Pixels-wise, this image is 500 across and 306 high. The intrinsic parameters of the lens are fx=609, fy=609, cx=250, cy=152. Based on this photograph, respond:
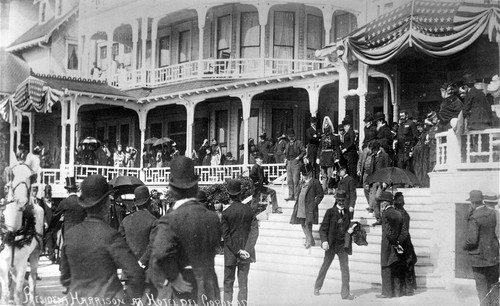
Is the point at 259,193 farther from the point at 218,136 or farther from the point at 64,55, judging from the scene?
the point at 64,55

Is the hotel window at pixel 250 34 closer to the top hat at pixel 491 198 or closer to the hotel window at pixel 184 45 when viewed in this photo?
the hotel window at pixel 184 45

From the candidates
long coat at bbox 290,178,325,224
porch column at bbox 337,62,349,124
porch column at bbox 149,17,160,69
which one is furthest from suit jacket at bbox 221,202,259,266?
porch column at bbox 149,17,160,69

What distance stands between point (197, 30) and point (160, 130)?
3.66 m

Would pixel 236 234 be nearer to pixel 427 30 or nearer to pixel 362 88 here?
pixel 427 30

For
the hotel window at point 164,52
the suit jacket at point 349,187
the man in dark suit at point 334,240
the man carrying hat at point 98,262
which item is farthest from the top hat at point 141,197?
the hotel window at point 164,52

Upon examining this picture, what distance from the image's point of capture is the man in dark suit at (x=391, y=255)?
764 cm

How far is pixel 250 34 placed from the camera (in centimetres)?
1880

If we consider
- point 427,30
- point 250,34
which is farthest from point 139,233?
point 250,34

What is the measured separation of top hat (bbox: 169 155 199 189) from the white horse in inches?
118

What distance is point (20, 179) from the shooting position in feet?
21.7

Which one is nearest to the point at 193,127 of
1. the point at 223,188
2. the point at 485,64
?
the point at 223,188

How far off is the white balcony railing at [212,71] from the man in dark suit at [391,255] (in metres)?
9.63

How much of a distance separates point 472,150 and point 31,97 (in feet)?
35.1

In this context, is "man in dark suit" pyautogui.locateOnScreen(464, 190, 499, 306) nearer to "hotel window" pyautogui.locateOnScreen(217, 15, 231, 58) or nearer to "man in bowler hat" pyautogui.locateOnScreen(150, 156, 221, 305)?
"man in bowler hat" pyautogui.locateOnScreen(150, 156, 221, 305)
